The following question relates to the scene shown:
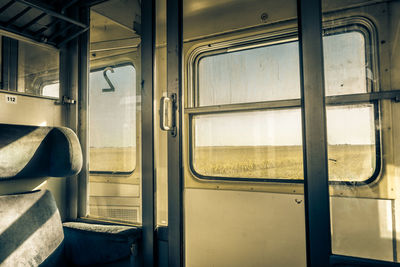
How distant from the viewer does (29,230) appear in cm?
164

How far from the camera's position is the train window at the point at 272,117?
162 cm

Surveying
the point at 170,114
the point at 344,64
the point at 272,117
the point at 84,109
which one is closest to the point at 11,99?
the point at 84,109

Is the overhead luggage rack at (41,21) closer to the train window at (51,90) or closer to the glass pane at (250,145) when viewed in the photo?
the train window at (51,90)

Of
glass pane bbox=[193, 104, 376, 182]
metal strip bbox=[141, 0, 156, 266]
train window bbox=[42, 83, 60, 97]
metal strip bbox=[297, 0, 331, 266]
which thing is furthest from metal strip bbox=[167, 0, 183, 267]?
train window bbox=[42, 83, 60, 97]

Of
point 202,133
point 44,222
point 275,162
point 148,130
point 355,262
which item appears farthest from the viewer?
point 202,133

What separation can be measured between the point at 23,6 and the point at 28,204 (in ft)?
4.52

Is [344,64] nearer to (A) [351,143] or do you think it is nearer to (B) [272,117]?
(A) [351,143]

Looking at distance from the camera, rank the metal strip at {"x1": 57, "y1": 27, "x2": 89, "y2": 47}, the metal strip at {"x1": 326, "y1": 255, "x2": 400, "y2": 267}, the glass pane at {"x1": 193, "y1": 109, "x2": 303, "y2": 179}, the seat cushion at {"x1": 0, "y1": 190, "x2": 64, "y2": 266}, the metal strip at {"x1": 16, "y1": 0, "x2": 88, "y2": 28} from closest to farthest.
Result: the metal strip at {"x1": 326, "y1": 255, "x2": 400, "y2": 267}, the seat cushion at {"x1": 0, "y1": 190, "x2": 64, "y2": 266}, the metal strip at {"x1": 16, "y1": 0, "x2": 88, "y2": 28}, the glass pane at {"x1": 193, "y1": 109, "x2": 303, "y2": 179}, the metal strip at {"x1": 57, "y1": 27, "x2": 89, "y2": 47}

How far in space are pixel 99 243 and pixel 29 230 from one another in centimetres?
43

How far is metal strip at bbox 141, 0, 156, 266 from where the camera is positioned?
5.90ft

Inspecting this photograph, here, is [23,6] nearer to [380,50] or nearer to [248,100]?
[248,100]

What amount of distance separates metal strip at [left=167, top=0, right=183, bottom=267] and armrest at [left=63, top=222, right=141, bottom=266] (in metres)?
0.28

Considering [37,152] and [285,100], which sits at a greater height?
[285,100]

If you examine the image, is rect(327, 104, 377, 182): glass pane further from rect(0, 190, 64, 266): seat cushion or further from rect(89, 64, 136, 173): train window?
rect(0, 190, 64, 266): seat cushion
